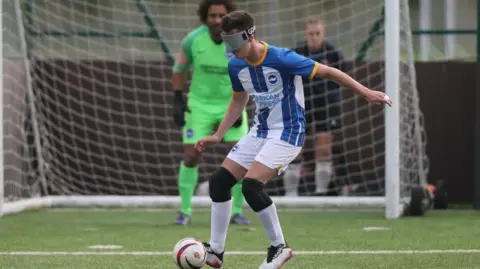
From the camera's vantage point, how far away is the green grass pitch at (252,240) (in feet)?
20.2

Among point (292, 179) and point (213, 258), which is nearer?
point (213, 258)

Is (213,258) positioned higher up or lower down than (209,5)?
lower down

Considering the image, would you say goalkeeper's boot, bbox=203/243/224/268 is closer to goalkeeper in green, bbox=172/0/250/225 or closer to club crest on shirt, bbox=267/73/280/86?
club crest on shirt, bbox=267/73/280/86

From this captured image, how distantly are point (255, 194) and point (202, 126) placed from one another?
3.08 meters

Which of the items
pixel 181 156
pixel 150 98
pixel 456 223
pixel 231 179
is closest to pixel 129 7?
pixel 150 98

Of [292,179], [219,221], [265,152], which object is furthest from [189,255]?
[292,179]

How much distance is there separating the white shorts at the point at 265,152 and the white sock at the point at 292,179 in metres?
5.16

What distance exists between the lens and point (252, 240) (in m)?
7.57

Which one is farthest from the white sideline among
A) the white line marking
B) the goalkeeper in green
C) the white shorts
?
the white line marking

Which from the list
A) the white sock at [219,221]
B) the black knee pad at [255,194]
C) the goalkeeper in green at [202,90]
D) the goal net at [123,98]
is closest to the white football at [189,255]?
the white sock at [219,221]

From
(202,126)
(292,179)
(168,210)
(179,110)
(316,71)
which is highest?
(316,71)

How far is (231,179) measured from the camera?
236 inches

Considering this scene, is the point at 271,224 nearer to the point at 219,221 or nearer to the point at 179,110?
the point at 219,221

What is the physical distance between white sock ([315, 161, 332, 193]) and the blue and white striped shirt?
4.97m
